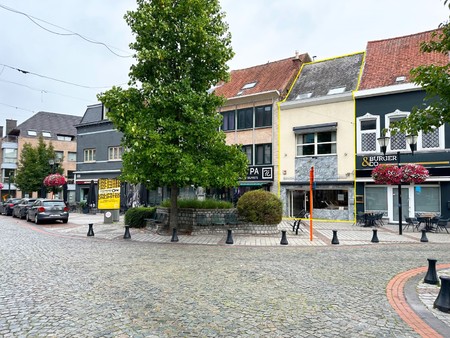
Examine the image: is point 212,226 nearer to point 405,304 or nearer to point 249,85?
point 405,304

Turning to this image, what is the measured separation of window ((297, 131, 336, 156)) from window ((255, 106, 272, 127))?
8.86ft

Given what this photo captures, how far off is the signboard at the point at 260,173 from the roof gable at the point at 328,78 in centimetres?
516

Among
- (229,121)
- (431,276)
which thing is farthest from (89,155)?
(431,276)

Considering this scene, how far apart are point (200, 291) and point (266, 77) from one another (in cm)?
2368

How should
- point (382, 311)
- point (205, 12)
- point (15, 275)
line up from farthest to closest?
point (205, 12) < point (15, 275) < point (382, 311)

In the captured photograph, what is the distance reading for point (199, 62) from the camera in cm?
1429

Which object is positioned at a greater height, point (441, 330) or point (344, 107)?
point (344, 107)

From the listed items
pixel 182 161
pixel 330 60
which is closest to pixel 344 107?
pixel 330 60

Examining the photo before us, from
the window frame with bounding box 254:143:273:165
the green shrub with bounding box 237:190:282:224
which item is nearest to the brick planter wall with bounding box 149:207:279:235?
the green shrub with bounding box 237:190:282:224

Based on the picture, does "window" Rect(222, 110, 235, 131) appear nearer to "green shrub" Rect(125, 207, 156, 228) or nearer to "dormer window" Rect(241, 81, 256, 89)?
"dormer window" Rect(241, 81, 256, 89)

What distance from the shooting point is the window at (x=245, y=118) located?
26141mm

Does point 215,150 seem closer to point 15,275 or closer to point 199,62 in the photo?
point 199,62

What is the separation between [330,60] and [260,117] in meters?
6.64

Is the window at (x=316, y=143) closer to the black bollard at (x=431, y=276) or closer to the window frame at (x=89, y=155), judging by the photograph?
the black bollard at (x=431, y=276)
